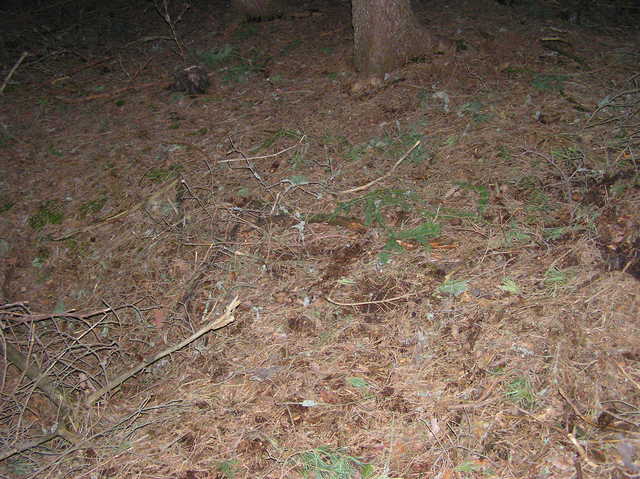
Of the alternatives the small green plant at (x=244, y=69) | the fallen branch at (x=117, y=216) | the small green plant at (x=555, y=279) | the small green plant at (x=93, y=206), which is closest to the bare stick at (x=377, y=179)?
the small green plant at (x=555, y=279)

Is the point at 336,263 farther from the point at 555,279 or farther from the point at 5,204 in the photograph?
the point at 5,204

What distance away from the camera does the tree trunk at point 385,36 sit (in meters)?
3.77

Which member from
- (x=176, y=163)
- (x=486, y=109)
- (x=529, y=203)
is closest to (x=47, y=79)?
(x=176, y=163)

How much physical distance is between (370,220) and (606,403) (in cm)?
157

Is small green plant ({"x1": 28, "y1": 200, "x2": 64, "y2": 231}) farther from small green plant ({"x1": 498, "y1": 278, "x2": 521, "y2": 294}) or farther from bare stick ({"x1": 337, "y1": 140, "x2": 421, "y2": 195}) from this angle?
small green plant ({"x1": 498, "y1": 278, "x2": 521, "y2": 294})

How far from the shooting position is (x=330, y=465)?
191 cm

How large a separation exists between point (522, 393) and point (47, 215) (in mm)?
3655

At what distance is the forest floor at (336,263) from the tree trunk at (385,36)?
0.55 ft

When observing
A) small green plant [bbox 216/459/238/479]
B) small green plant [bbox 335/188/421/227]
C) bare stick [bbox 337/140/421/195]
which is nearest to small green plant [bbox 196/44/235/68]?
bare stick [bbox 337/140/421/195]

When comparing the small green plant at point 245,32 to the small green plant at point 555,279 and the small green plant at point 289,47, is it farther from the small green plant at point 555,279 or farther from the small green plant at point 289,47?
the small green plant at point 555,279

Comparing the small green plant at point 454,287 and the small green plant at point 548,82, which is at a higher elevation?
the small green plant at point 548,82

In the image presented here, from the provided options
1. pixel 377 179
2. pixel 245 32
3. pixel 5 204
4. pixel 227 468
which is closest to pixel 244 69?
pixel 245 32

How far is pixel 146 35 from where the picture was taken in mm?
5551

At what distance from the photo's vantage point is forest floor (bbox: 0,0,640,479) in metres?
2.00
